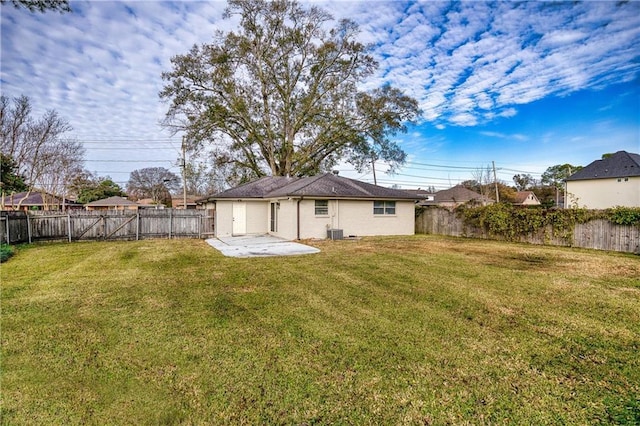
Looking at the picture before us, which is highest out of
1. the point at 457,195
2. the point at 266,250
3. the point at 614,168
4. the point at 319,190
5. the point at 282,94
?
the point at 282,94

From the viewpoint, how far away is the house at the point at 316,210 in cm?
1462

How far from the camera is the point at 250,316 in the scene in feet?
15.2

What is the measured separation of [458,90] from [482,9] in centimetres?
904

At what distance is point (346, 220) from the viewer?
15.6m

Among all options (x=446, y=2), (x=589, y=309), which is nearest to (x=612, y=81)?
(x=446, y=2)

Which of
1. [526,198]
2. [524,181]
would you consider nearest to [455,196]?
[526,198]

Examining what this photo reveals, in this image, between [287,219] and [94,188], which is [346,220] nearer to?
[287,219]

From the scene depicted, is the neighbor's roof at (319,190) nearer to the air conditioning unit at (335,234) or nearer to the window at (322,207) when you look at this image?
the window at (322,207)

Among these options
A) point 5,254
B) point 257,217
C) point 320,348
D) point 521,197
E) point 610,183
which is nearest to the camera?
point 320,348

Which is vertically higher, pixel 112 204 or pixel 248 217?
pixel 112 204

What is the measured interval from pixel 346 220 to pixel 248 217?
5.47 meters

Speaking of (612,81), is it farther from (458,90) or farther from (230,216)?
(230,216)

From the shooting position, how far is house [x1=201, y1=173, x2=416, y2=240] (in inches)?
576

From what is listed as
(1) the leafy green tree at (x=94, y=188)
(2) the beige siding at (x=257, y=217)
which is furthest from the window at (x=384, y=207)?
(1) the leafy green tree at (x=94, y=188)
